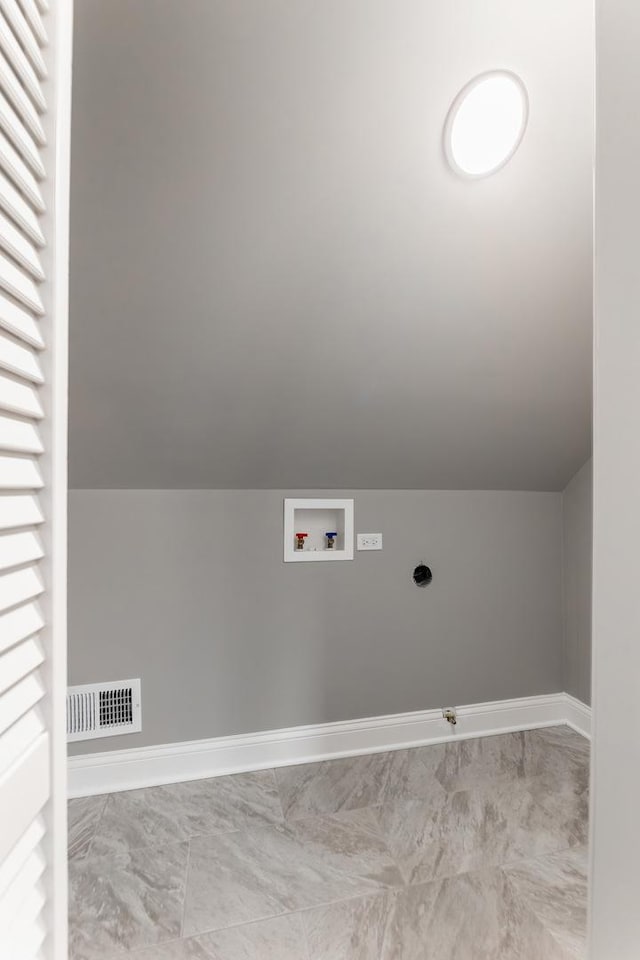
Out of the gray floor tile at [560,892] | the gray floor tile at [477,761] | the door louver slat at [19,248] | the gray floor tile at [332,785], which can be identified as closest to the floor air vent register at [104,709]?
the gray floor tile at [332,785]

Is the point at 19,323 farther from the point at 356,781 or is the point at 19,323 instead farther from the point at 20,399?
the point at 356,781

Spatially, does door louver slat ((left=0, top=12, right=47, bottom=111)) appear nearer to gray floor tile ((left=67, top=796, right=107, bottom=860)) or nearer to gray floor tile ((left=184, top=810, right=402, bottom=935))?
gray floor tile ((left=184, top=810, right=402, bottom=935))

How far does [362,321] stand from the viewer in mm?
1754

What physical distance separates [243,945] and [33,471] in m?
1.58

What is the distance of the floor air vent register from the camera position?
2039mm

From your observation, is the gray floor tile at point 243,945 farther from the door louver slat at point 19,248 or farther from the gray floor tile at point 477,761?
the door louver slat at point 19,248

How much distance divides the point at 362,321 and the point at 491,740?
218 cm

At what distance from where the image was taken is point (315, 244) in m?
1.51

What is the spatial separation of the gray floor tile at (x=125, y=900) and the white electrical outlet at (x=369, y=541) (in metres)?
1.36

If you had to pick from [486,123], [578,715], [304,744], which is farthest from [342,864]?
[486,123]

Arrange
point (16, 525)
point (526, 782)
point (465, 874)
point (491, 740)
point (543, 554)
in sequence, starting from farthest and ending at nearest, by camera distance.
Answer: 1. point (543, 554)
2. point (491, 740)
3. point (526, 782)
4. point (465, 874)
5. point (16, 525)

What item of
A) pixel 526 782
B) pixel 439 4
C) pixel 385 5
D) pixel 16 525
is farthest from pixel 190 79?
pixel 526 782

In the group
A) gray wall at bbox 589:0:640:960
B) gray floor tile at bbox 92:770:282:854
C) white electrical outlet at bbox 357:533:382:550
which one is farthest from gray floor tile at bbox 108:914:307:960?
white electrical outlet at bbox 357:533:382:550

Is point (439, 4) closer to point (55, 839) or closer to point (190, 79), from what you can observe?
point (190, 79)
